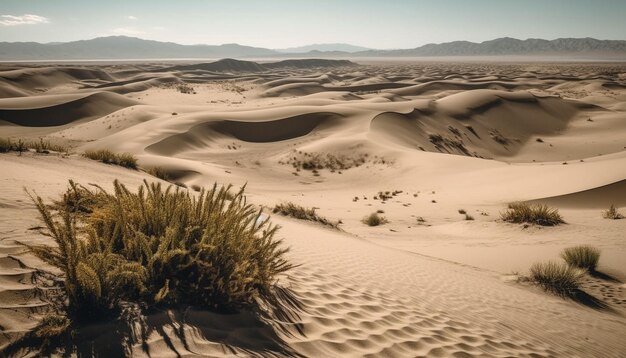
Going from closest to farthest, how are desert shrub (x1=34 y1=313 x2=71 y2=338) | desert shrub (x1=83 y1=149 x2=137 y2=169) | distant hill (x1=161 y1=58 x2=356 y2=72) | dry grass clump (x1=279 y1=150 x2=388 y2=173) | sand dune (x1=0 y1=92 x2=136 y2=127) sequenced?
desert shrub (x1=34 y1=313 x2=71 y2=338) → desert shrub (x1=83 y1=149 x2=137 y2=169) → dry grass clump (x1=279 y1=150 x2=388 y2=173) → sand dune (x1=0 y1=92 x2=136 y2=127) → distant hill (x1=161 y1=58 x2=356 y2=72)

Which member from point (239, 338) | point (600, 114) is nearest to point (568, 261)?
point (239, 338)

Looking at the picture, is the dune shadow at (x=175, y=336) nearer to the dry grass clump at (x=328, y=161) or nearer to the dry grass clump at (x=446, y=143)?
the dry grass clump at (x=328, y=161)

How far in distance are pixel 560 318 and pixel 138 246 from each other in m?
5.55

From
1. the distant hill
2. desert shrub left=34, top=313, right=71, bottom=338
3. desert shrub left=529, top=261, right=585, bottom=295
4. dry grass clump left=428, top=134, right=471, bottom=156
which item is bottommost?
desert shrub left=529, top=261, right=585, bottom=295

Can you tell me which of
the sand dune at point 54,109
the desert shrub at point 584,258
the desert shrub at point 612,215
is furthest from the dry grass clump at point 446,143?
the sand dune at point 54,109

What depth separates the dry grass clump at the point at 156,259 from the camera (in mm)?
2684

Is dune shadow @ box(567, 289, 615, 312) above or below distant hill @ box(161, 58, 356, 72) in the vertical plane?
below

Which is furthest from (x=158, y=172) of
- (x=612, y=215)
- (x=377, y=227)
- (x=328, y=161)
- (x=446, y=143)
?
(x=446, y=143)

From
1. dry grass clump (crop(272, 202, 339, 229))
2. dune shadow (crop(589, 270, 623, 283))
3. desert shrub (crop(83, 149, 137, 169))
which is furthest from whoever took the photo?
desert shrub (crop(83, 149, 137, 169))

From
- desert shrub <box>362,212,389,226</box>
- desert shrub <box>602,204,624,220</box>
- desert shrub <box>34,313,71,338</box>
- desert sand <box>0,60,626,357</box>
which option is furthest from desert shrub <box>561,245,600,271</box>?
desert shrub <box>34,313,71,338</box>

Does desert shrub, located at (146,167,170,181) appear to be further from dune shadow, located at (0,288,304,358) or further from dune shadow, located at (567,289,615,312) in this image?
dune shadow, located at (567,289,615,312)

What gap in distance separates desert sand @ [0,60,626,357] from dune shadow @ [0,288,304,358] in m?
0.02

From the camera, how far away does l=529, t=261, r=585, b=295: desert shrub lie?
653 cm

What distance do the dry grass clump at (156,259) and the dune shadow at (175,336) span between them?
128mm
